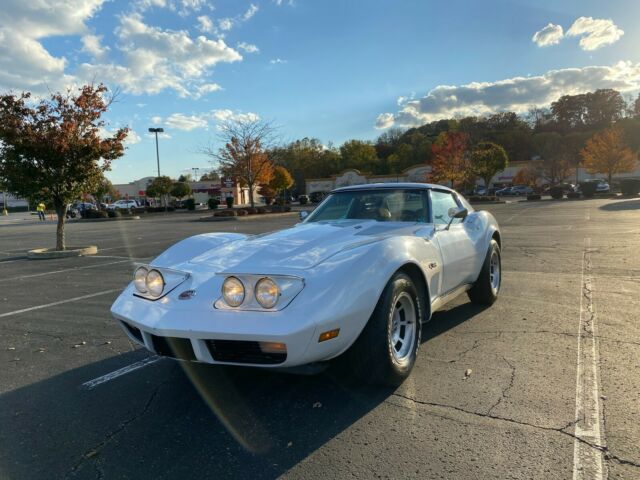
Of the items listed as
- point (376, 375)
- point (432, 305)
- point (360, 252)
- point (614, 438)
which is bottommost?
point (614, 438)

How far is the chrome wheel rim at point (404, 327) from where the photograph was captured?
3566 millimetres

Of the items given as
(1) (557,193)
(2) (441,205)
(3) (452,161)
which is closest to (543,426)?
(2) (441,205)

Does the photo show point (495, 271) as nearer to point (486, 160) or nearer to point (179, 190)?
point (486, 160)

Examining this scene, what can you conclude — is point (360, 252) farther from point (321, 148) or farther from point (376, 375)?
point (321, 148)

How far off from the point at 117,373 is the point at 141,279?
998 millimetres

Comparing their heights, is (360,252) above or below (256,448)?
above

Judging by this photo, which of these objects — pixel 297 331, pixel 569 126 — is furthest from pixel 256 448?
pixel 569 126

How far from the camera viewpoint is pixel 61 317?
→ 6.00 meters

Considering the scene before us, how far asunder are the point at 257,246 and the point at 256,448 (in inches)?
58.4

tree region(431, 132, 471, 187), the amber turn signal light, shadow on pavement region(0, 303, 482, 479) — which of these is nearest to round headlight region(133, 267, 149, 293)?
shadow on pavement region(0, 303, 482, 479)

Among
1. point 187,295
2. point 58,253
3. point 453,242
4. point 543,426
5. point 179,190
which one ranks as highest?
point 179,190

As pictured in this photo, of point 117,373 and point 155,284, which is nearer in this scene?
point 155,284

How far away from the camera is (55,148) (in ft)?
42.3

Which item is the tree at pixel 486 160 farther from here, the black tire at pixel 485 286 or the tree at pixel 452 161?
the black tire at pixel 485 286
